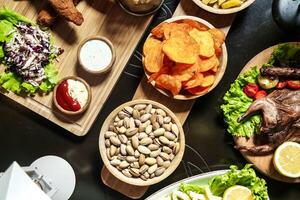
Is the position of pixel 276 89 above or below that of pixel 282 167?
above

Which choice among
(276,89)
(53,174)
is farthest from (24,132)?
(276,89)

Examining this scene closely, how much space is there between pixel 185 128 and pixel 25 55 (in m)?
0.94

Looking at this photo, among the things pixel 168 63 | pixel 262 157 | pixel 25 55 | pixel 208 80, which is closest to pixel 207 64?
pixel 208 80

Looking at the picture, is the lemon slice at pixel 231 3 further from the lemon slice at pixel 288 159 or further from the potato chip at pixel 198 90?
the lemon slice at pixel 288 159

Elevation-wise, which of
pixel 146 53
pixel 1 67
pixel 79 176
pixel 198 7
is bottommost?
pixel 79 176

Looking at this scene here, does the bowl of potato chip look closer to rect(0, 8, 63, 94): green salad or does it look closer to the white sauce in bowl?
the white sauce in bowl

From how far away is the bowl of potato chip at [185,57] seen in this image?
10.3ft

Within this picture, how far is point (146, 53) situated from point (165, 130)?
0.41 m

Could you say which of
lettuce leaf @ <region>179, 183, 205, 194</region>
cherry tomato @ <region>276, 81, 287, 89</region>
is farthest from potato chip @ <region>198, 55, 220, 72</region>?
lettuce leaf @ <region>179, 183, 205, 194</region>

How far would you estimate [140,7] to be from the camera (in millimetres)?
3260

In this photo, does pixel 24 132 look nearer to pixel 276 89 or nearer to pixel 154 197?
pixel 154 197

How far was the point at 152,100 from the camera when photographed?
Result: 334cm

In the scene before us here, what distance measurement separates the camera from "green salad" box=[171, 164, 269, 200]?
10.4 feet

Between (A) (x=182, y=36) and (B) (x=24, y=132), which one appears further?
(B) (x=24, y=132)
